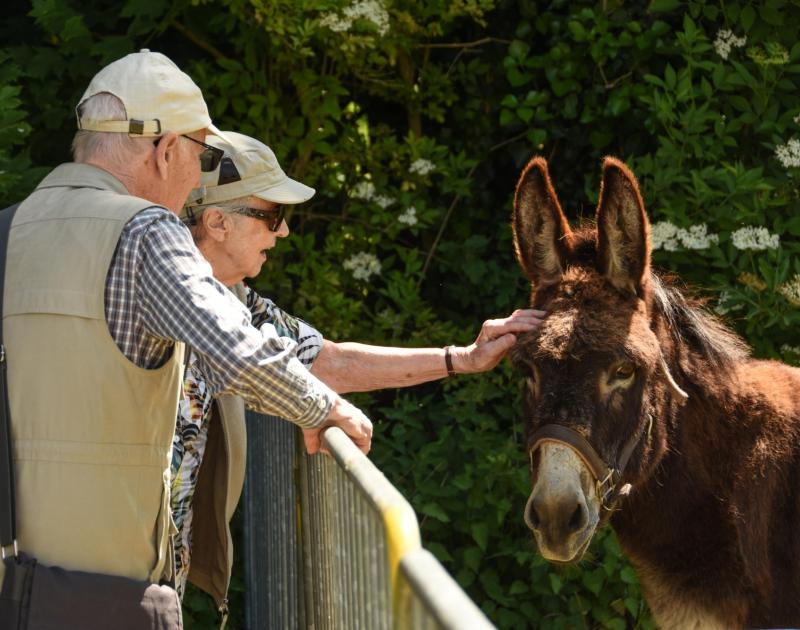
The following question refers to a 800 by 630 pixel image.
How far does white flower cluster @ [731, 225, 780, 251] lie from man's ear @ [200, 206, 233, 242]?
2.95 metres

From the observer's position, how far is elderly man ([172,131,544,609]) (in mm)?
3342

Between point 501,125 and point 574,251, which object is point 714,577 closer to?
point 574,251

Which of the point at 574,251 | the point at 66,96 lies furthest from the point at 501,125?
the point at 574,251

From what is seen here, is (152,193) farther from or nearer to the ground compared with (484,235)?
farther from the ground

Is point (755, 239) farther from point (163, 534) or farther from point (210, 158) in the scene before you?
point (163, 534)

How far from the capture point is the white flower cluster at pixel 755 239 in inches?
216

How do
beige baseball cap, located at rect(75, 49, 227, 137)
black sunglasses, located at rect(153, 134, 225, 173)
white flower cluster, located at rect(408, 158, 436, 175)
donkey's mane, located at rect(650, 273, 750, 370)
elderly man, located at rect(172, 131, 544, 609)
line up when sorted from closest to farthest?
beige baseball cap, located at rect(75, 49, 227, 137) → black sunglasses, located at rect(153, 134, 225, 173) → elderly man, located at rect(172, 131, 544, 609) → donkey's mane, located at rect(650, 273, 750, 370) → white flower cluster, located at rect(408, 158, 436, 175)

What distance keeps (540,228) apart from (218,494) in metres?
1.31

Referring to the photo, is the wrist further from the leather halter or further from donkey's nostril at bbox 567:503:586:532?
donkey's nostril at bbox 567:503:586:532

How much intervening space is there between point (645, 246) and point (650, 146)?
3077 mm

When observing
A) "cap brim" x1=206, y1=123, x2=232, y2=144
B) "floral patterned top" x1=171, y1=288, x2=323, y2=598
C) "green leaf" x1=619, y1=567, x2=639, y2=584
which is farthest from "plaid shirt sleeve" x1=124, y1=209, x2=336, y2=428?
"green leaf" x1=619, y1=567, x2=639, y2=584

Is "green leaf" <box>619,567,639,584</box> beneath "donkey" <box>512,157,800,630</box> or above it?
beneath

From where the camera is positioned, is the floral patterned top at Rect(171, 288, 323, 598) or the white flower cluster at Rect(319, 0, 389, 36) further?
the white flower cluster at Rect(319, 0, 389, 36)

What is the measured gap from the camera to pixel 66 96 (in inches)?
246
